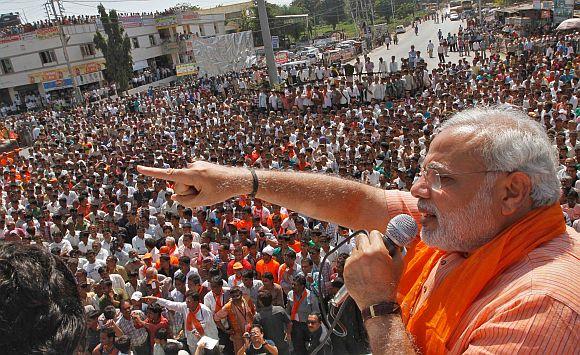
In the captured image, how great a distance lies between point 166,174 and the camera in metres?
1.87

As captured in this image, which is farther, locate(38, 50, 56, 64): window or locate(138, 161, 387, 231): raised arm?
locate(38, 50, 56, 64): window

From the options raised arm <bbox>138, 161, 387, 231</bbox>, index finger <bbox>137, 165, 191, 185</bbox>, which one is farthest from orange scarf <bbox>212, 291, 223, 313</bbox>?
index finger <bbox>137, 165, 191, 185</bbox>

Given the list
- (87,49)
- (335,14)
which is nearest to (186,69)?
(87,49)

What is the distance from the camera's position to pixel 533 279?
1.14 m

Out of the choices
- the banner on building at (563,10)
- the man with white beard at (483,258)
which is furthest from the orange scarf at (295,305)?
the banner on building at (563,10)

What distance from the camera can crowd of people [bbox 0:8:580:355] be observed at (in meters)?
4.93

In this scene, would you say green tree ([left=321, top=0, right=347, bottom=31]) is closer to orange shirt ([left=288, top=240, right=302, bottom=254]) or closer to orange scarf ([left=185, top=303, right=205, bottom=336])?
orange shirt ([left=288, top=240, right=302, bottom=254])

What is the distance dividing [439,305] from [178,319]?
4294 mm

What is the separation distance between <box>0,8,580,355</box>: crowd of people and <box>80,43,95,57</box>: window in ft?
59.4

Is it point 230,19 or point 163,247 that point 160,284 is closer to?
point 163,247

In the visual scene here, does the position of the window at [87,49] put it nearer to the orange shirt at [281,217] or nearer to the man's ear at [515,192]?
the orange shirt at [281,217]

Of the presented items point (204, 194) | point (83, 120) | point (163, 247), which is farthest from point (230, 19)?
point (204, 194)

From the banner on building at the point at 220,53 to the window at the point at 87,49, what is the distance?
13771 millimetres

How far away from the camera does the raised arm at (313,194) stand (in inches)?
80.2
